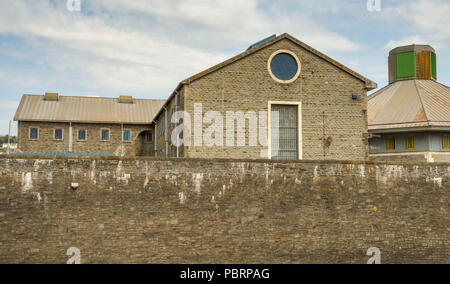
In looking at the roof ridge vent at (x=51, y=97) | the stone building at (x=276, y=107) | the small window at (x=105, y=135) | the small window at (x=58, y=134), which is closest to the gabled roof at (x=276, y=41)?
the stone building at (x=276, y=107)

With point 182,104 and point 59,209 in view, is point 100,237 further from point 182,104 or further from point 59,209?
point 182,104

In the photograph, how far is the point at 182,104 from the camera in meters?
21.3

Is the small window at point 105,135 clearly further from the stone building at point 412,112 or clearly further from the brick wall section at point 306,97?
the stone building at point 412,112

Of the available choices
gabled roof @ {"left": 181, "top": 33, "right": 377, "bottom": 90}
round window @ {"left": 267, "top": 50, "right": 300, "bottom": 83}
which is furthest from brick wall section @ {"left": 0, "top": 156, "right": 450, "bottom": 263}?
round window @ {"left": 267, "top": 50, "right": 300, "bottom": 83}

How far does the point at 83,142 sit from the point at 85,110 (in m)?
2.97

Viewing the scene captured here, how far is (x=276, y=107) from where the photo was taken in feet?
70.6

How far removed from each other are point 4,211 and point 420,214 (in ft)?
49.6

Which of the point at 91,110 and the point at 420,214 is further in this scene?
the point at 91,110

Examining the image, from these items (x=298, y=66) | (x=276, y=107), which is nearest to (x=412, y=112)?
(x=298, y=66)

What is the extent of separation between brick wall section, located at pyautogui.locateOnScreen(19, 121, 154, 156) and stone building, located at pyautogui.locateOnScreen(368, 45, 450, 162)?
19.0 metres

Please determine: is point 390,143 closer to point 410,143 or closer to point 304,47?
point 410,143

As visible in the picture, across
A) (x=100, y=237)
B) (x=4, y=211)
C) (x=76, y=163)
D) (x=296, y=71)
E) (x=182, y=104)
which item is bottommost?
(x=100, y=237)

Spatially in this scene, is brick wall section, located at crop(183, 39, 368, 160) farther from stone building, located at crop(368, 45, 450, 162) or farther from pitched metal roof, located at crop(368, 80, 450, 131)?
pitched metal roof, located at crop(368, 80, 450, 131)
